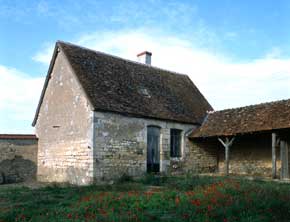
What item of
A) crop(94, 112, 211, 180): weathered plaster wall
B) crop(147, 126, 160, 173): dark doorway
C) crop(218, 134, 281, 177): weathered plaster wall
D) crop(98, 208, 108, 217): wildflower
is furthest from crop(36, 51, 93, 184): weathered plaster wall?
crop(218, 134, 281, 177): weathered plaster wall

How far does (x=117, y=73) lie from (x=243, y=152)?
710cm

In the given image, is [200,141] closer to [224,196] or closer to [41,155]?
[41,155]

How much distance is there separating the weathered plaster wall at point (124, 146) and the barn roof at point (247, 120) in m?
1.73

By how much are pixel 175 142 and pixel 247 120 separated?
3491 millimetres

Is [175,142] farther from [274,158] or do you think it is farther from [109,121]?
[274,158]

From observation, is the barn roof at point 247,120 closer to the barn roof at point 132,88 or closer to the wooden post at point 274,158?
the wooden post at point 274,158

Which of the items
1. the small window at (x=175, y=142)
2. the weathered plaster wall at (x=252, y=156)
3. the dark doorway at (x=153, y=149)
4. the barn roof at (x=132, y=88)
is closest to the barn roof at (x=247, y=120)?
the small window at (x=175, y=142)

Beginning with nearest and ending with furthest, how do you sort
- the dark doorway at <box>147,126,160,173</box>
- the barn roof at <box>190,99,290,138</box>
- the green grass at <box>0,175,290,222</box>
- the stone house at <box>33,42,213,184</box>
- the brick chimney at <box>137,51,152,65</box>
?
the green grass at <box>0,175,290,222</box> → the stone house at <box>33,42,213,184</box> → the barn roof at <box>190,99,290,138</box> → the dark doorway at <box>147,126,160,173</box> → the brick chimney at <box>137,51,152,65</box>

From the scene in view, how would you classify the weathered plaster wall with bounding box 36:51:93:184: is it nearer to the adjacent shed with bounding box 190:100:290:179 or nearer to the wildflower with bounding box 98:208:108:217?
the adjacent shed with bounding box 190:100:290:179

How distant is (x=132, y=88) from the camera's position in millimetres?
17344

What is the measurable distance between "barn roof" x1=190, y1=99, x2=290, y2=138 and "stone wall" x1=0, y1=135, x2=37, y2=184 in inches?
309

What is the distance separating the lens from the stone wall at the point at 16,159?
55.8 ft

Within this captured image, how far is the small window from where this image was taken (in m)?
17.8

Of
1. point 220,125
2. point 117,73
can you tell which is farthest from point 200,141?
point 117,73
